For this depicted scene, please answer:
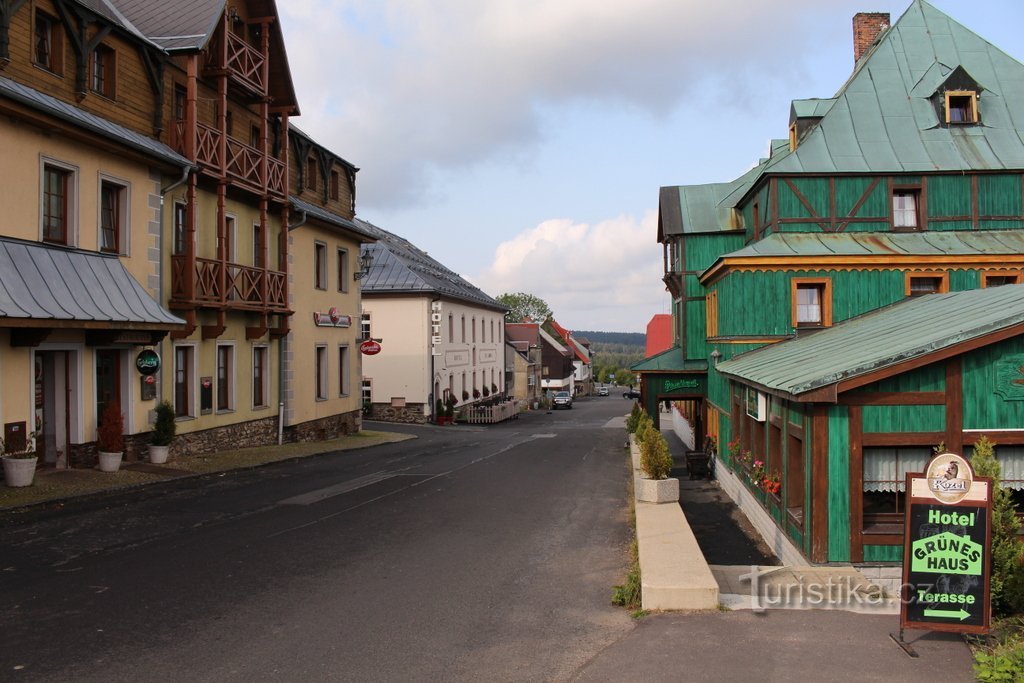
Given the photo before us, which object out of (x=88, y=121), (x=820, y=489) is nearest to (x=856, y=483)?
(x=820, y=489)

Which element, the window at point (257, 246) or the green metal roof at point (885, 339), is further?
the window at point (257, 246)

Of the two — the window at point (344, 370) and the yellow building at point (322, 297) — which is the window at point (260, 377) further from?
the window at point (344, 370)

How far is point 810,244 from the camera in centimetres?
2045

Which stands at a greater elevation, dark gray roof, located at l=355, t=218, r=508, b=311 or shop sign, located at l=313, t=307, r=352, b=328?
dark gray roof, located at l=355, t=218, r=508, b=311

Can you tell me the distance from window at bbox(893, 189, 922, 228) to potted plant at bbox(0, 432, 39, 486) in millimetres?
20280

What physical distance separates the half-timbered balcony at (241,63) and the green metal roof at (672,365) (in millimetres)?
13873

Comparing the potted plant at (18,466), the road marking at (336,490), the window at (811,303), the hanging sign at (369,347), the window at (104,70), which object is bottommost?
the road marking at (336,490)

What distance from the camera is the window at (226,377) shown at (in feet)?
71.2

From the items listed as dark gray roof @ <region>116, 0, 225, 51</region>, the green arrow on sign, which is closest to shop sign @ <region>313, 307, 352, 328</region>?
dark gray roof @ <region>116, 0, 225, 51</region>

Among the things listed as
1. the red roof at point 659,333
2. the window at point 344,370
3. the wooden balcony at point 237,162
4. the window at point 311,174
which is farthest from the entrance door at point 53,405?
the red roof at point 659,333

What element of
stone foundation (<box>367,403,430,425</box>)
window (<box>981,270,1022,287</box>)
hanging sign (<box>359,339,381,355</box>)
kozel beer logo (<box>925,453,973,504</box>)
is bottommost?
stone foundation (<box>367,403,430,425</box>)

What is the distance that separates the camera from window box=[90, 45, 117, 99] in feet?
55.1

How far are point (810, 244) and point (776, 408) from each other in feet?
29.9

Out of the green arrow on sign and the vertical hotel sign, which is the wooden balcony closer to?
the vertical hotel sign
